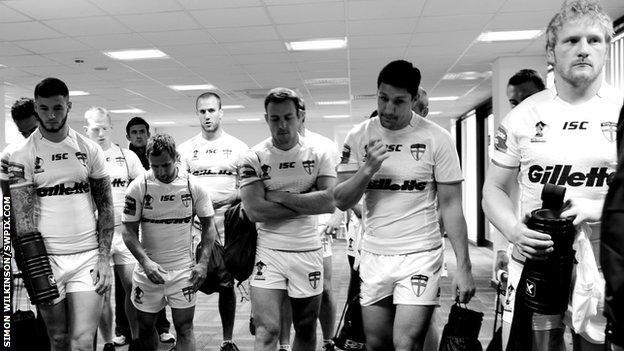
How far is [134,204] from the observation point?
3.21m

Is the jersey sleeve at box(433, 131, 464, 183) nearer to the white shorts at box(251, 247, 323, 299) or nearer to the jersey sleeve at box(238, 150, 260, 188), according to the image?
the white shorts at box(251, 247, 323, 299)

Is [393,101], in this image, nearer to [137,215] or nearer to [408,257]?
[408,257]

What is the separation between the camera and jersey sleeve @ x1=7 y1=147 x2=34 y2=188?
2637 millimetres

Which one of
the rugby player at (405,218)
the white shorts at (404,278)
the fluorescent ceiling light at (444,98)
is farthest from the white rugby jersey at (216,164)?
the fluorescent ceiling light at (444,98)

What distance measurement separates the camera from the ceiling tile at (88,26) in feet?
19.1

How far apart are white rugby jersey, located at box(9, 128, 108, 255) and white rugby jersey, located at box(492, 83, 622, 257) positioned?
80.2 inches

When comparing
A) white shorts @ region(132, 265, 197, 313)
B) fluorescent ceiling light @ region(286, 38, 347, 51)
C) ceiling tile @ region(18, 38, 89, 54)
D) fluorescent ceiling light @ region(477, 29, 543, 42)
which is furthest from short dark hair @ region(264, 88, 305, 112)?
ceiling tile @ region(18, 38, 89, 54)

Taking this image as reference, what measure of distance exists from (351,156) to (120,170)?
2.32 m

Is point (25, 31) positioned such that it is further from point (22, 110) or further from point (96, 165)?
point (96, 165)

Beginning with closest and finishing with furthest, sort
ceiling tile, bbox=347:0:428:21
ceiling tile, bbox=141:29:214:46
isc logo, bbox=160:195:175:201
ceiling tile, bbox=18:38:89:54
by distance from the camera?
isc logo, bbox=160:195:175:201, ceiling tile, bbox=347:0:428:21, ceiling tile, bbox=141:29:214:46, ceiling tile, bbox=18:38:89:54

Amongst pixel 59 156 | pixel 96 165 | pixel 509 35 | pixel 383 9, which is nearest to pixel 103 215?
pixel 96 165

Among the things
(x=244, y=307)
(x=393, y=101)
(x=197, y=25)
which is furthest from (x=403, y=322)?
(x=197, y=25)

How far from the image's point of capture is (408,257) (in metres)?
2.32

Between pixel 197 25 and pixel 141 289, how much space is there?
368cm
